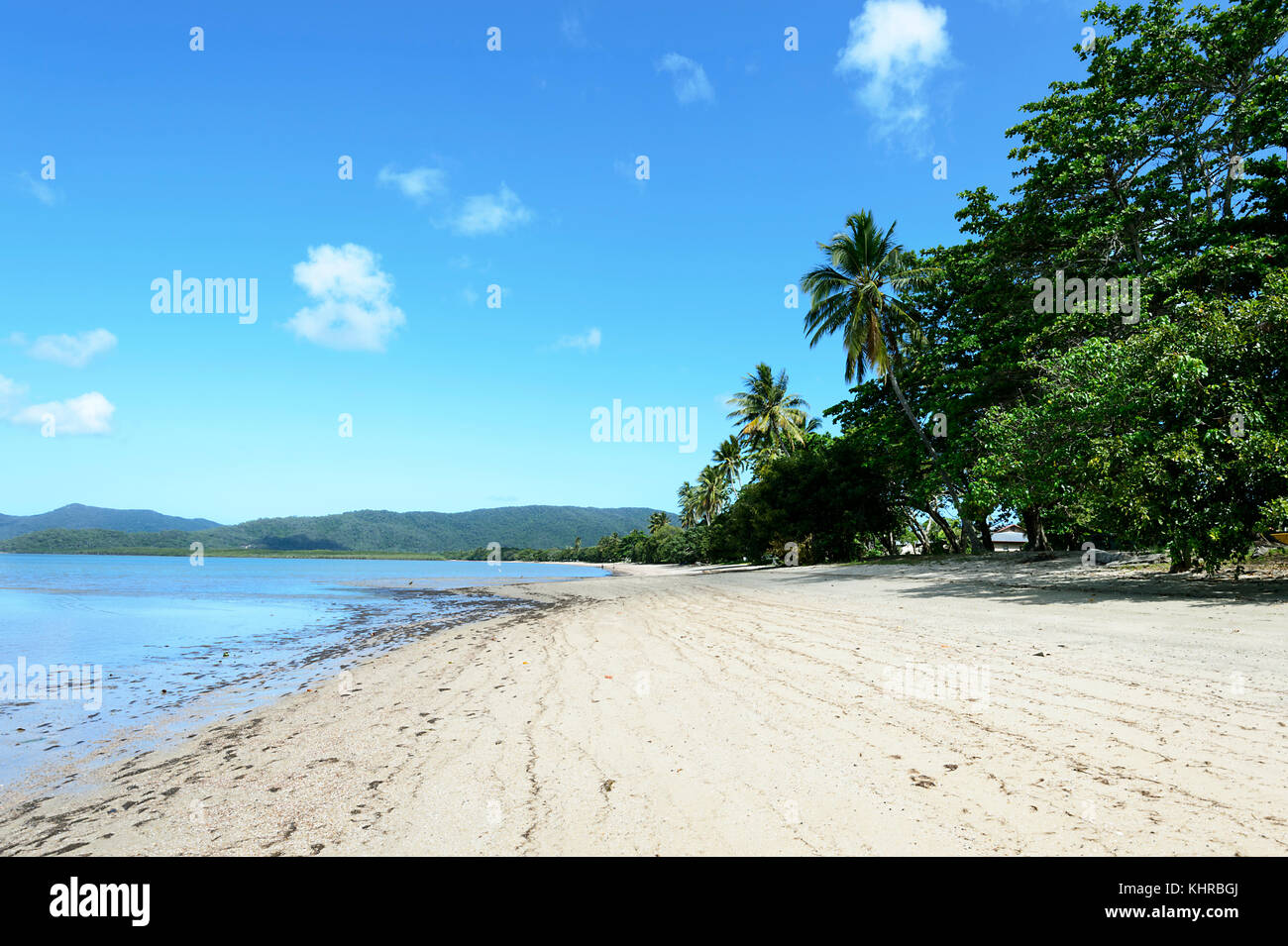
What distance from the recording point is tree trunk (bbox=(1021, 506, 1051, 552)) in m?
25.7

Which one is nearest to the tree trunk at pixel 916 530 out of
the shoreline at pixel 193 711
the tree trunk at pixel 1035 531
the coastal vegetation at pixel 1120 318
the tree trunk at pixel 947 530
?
the tree trunk at pixel 947 530

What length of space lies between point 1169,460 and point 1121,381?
74.9 inches

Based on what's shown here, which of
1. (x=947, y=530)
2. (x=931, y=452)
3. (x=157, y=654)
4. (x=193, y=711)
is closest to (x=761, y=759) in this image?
(x=193, y=711)

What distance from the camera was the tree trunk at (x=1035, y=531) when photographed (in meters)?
25.7

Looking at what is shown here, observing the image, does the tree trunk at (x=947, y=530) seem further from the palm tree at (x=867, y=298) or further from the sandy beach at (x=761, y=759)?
the sandy beach at (x=761, y=759)

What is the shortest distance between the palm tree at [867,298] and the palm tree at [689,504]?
54.9 meters

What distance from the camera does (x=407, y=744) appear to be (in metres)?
5.33

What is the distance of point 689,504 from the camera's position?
90625 mm

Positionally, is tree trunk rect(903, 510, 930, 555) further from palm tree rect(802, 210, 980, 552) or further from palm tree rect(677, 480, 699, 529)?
palm tree rect(677, 480, 699, 529)

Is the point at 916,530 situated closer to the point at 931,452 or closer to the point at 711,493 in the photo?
the point at 931,452

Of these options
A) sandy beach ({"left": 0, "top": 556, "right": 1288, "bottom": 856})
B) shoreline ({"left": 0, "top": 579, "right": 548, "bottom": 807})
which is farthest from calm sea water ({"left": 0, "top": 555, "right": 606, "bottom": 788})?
sandy beach ({"left": 0, "top": 556, "right": 1288, "bottom": 856})

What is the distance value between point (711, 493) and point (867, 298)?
158ft
